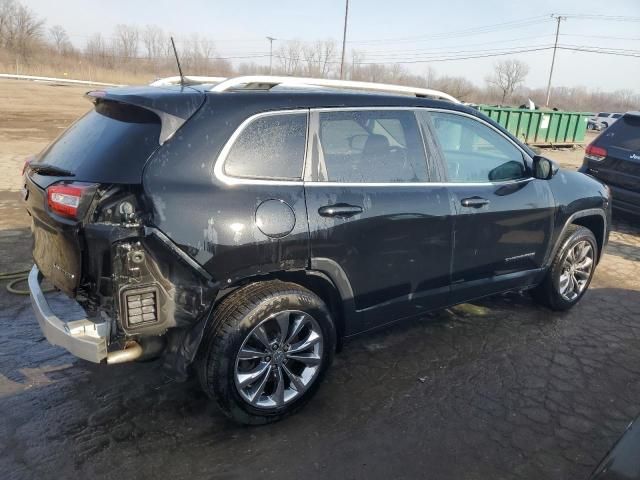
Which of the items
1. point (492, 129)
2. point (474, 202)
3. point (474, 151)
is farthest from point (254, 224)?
point (492, 129)

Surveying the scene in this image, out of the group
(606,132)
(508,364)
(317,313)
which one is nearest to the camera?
(317,313)

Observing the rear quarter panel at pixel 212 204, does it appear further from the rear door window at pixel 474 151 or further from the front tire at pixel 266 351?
the rear door window at pixel 474 151

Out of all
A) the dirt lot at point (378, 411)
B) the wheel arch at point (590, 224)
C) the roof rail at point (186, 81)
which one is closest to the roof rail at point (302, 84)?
the roof rail at point (186, 81)

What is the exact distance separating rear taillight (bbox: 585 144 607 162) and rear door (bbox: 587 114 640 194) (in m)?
0.03

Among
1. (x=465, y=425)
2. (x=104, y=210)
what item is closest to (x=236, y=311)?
(x=104, y=210)

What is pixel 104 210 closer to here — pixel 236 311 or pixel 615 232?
pixel 236 311

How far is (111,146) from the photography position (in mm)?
2646

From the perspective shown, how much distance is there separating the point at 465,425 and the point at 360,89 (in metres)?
2.20

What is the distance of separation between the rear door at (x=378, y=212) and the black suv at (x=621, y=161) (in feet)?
15.8

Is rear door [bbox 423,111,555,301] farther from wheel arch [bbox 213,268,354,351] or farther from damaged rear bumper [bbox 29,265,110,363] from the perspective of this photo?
damaged rear bumper [bbox 29,265,110,363]

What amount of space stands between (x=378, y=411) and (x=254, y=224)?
1.37 metres

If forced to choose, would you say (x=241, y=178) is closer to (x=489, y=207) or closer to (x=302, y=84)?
(x=302, y=84)

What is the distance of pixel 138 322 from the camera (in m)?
2.54

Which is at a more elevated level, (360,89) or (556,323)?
(360,89)
